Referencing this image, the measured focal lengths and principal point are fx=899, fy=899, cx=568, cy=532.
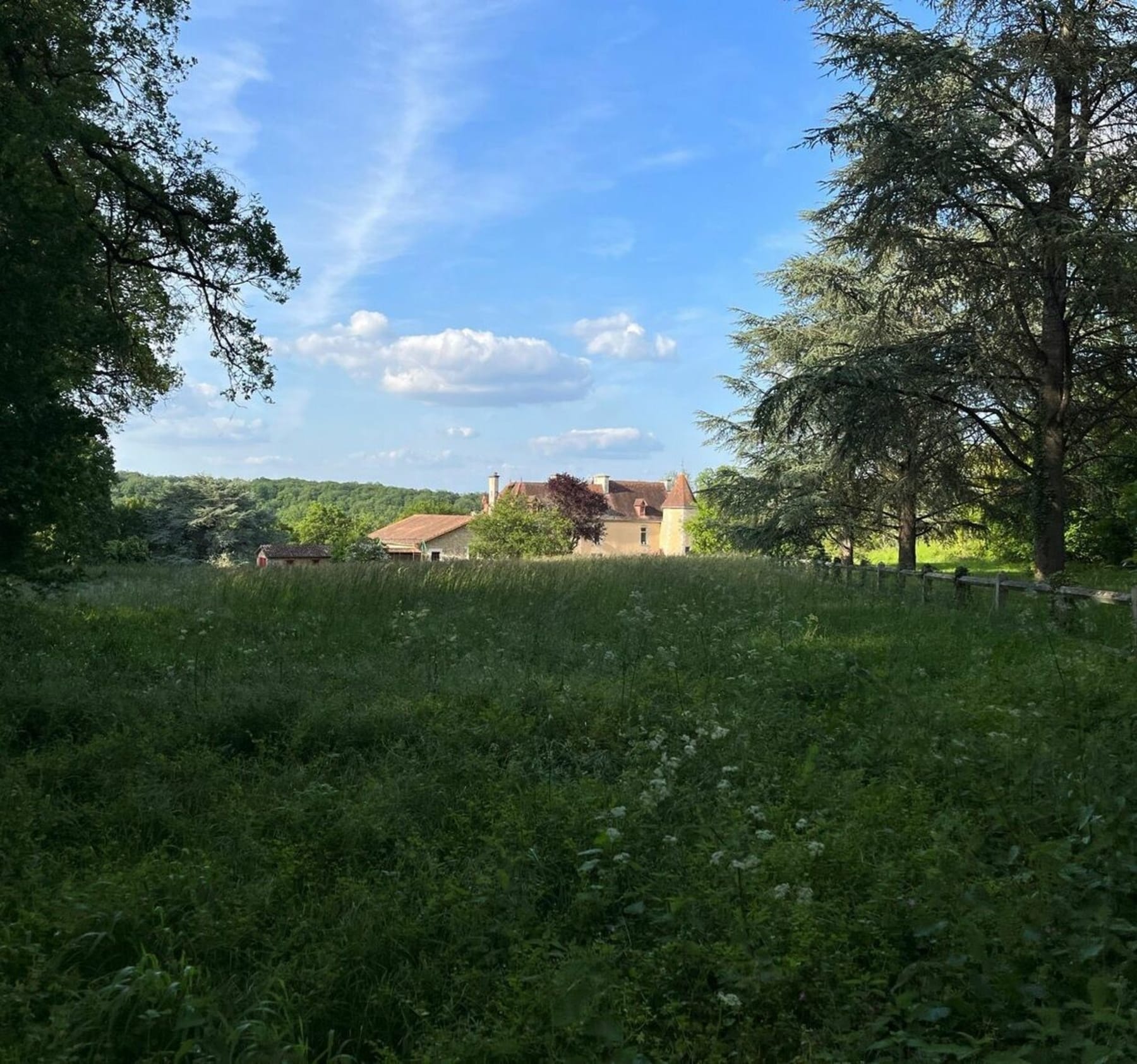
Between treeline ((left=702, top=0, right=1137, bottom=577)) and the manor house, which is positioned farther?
the manor house

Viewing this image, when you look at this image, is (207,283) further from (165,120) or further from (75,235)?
(75,235)

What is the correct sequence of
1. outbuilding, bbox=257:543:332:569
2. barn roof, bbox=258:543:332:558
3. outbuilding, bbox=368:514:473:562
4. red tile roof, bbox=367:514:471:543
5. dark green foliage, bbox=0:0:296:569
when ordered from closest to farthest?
1. dark green foliage, bbox=0:0:296:569
2. outbuilding, bbox=257:543:332:569
3. barn roof, bbox=258:543:332:558
4. outbuilding, bbox=368:514:473:562
5. red tile roof, bbox=367:514:471:543

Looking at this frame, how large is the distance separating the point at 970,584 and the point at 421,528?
84899mm

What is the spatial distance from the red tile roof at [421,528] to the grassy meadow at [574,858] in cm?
7864

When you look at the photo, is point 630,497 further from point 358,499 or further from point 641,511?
point 358,499

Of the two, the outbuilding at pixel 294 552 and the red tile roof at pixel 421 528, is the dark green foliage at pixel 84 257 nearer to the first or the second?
the outbuilding at pixel 294 552

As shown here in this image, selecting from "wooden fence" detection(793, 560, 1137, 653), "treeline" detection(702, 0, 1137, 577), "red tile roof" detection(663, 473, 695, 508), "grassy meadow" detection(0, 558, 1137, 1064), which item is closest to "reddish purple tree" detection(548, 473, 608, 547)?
"red tile roof" detection(663, 473, 695, 508)

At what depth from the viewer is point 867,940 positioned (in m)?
3.74

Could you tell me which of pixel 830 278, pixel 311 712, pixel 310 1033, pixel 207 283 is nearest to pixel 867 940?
pixel 310 1033

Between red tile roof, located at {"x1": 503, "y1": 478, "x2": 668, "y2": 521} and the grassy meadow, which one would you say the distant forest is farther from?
the grassy meadow

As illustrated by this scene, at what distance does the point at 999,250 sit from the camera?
45.2ft

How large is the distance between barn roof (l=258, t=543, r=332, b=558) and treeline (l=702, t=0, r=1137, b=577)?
4699cm

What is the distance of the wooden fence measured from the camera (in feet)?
31.2

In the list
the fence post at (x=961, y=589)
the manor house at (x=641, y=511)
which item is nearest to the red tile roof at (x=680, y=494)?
the manor house at (x=641, y=511)
